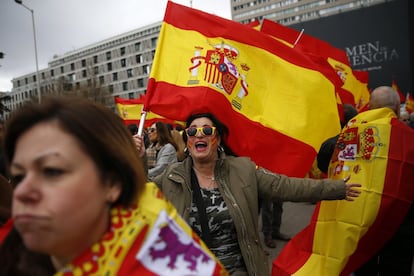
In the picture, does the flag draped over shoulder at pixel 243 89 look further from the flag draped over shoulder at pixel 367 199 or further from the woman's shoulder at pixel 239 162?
the woman's shoulder at pixel 239 162

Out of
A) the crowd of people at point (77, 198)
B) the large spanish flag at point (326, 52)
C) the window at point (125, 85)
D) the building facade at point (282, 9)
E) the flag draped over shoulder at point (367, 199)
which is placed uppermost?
the building facade at point (282, 9)

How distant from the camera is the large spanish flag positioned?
15.4 feet

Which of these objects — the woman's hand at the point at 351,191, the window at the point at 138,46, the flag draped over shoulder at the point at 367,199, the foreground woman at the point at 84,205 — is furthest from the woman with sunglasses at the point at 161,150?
the window at the point at 138,46

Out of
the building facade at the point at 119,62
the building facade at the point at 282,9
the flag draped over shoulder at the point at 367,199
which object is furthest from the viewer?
the building facade at the point at 282,9

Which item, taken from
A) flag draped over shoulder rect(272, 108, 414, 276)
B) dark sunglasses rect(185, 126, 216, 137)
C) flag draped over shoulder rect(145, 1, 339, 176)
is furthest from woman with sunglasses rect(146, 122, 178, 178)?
flag draped over shoulder rect(272, 108, 414, 276)

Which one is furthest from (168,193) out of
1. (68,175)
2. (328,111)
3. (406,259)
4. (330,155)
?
(406,259)

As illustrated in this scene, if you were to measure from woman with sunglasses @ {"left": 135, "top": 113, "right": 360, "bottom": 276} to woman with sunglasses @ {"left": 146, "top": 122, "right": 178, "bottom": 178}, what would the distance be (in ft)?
5.70

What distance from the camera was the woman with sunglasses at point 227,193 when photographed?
212 cm

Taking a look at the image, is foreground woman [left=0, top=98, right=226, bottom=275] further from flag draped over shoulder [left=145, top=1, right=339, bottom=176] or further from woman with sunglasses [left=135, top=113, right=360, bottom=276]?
flag draped over shoulder [left=145, top=1, right=339, bottom=176]

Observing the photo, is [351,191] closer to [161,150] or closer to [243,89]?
[243,89]

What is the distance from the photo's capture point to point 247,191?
2211mm

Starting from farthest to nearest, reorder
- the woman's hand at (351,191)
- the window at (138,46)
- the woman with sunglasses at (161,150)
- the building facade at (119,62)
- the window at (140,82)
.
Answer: the window at (138,46) < the window at (140,82) < the building facade at (119,62) < the woman with sunglasses at (161,150) < the woman's hand at (351,191)

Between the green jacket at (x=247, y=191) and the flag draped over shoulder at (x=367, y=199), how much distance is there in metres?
0.32

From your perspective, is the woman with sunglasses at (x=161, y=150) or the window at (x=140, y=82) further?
the window at (x=140, y=82)
